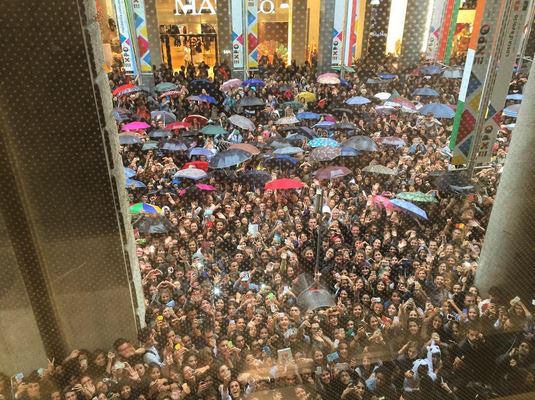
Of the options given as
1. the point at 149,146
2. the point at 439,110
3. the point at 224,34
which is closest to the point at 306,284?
the point at 149,146

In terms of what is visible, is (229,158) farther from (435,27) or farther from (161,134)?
(435,27)

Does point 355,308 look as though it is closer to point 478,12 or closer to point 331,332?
point 331,332

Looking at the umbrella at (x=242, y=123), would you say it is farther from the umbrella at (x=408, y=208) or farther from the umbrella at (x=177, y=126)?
the umbrella at (x=408, y=208)

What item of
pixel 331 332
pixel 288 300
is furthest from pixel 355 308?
pixel 288 300

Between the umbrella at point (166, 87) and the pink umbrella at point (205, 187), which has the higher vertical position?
the umbrella at point (166, 87)

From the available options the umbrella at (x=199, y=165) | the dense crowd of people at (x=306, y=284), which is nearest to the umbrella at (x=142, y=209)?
the dense crowd of people at (x=306, y=284)

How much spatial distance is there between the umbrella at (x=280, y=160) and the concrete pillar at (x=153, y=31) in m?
3.67

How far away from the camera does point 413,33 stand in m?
4.38

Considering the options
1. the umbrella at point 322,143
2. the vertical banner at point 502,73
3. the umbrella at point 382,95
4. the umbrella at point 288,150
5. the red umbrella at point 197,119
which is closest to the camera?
the vertical banner at point 502,73

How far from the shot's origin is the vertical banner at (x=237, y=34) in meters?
5.66

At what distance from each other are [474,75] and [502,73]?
0.19 meters

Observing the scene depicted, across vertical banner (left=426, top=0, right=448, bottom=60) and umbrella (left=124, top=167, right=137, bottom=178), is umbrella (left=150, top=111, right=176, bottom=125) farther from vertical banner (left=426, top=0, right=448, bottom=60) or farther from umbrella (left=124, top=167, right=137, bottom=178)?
vertical banner (left=426, top=0, right=448, bottom=60)

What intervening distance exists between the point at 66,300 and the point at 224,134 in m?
2.95

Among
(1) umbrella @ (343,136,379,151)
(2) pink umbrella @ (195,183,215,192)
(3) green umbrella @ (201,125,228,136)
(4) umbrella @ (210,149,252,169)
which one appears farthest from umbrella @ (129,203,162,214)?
(1) umbrella @ (343,136,379,151)
